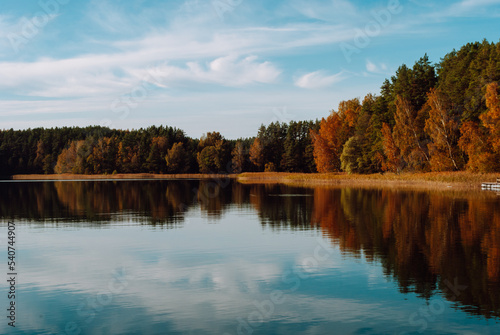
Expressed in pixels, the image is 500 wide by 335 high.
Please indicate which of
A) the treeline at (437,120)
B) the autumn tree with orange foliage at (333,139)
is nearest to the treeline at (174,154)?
the autumn tree with orange foliage at (333,139)

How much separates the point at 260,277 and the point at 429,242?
34.0 feet

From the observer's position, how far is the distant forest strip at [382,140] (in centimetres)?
7450

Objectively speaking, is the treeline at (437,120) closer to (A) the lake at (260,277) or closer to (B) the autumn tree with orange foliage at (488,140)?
(B) the autumn tree with orange foliage at (488,140)

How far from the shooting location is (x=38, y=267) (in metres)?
19.2

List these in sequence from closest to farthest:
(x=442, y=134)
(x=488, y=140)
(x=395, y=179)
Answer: (x=488, y=140) → (x=442, y=134) → (x=395, y=179)

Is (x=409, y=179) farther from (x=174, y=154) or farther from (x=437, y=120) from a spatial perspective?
(x=174, y=154)

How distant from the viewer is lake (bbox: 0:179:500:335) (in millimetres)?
12406

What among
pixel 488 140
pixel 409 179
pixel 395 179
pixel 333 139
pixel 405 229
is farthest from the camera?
pixel 333 139

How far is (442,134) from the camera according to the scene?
3086 inches

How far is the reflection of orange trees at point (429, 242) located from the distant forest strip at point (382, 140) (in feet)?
121

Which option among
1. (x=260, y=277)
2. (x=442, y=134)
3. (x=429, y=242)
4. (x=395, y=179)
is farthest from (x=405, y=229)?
(x=395, y=179)

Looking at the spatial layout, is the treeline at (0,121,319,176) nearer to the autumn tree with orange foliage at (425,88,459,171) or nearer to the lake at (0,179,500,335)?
the autumn tree with orange foliage at (425,88,459,171)

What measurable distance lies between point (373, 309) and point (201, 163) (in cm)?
15798

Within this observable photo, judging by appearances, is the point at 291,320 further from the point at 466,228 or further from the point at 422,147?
the point at 422,147
